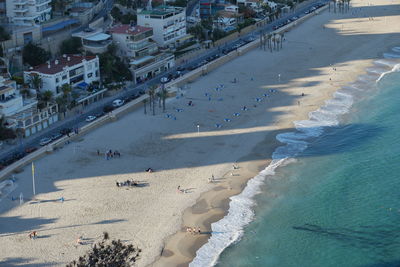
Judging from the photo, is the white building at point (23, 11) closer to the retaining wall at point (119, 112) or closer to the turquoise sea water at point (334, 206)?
the retaining wall at point (119, 112)

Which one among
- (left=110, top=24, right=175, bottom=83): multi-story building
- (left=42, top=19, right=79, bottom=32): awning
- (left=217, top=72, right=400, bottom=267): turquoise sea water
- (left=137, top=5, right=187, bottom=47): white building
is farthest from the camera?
(left=137, top=5, right=187, bottom=47): white building

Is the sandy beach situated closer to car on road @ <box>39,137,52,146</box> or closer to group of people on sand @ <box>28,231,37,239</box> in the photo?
group of people on sand @ <box>28,231,37,239</box>

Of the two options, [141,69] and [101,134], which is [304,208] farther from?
[141,69]

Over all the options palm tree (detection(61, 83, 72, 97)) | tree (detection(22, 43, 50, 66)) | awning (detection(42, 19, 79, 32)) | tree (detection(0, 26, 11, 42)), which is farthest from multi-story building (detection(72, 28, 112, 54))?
palm tree (detection(61, 83, 72, 97))

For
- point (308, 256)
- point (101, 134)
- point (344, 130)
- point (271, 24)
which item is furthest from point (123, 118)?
point (271, 24)

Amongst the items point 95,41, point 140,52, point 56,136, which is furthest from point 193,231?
point 95,41

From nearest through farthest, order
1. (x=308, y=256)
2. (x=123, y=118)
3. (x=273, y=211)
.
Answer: (x=308, y=256)
(x=273, y=211)
(x=123, y=118)
